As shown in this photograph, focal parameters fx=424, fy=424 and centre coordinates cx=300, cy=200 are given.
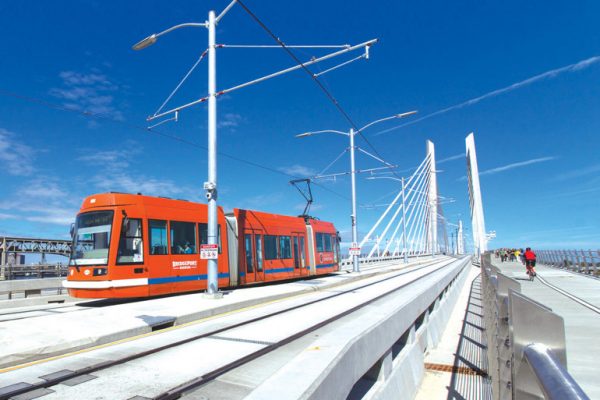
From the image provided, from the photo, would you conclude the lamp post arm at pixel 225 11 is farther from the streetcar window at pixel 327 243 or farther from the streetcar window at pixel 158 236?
the streetcar window at pixel 327 243

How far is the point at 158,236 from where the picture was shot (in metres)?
12.2

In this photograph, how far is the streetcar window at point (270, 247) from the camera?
1728 cm

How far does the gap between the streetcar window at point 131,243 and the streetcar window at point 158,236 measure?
34 centimetres

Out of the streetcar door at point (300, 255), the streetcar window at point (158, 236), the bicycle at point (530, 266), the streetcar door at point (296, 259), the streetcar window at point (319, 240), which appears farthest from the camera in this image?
the streetcar window at point (319, 240)

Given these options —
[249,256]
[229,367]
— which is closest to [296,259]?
[249,256]

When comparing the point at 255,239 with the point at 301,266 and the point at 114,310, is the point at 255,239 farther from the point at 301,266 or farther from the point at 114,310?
the point at 114,310

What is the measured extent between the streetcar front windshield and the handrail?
11126 millimetres

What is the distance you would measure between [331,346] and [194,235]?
10.7 m

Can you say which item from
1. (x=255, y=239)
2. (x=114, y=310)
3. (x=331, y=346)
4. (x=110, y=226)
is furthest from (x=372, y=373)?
(x=255, y=239)

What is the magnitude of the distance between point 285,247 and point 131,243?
833 cm

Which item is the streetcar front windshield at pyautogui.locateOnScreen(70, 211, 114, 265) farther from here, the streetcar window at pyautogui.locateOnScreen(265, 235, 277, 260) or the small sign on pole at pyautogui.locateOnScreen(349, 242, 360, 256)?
the small sign on pole at pyautogui.locateOnScreen(349, 242, 360, 256)

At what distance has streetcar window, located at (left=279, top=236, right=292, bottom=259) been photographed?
18.4 meters

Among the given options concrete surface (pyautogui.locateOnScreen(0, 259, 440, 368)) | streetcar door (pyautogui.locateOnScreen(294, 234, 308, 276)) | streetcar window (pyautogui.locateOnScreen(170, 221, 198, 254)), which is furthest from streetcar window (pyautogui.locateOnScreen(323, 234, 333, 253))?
concrete surface (pyautogui.locateOnScreen(0, 259, 440, 368))

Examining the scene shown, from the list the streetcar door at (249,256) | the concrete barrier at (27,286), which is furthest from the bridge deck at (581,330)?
the concrete barrier at (27,286)
